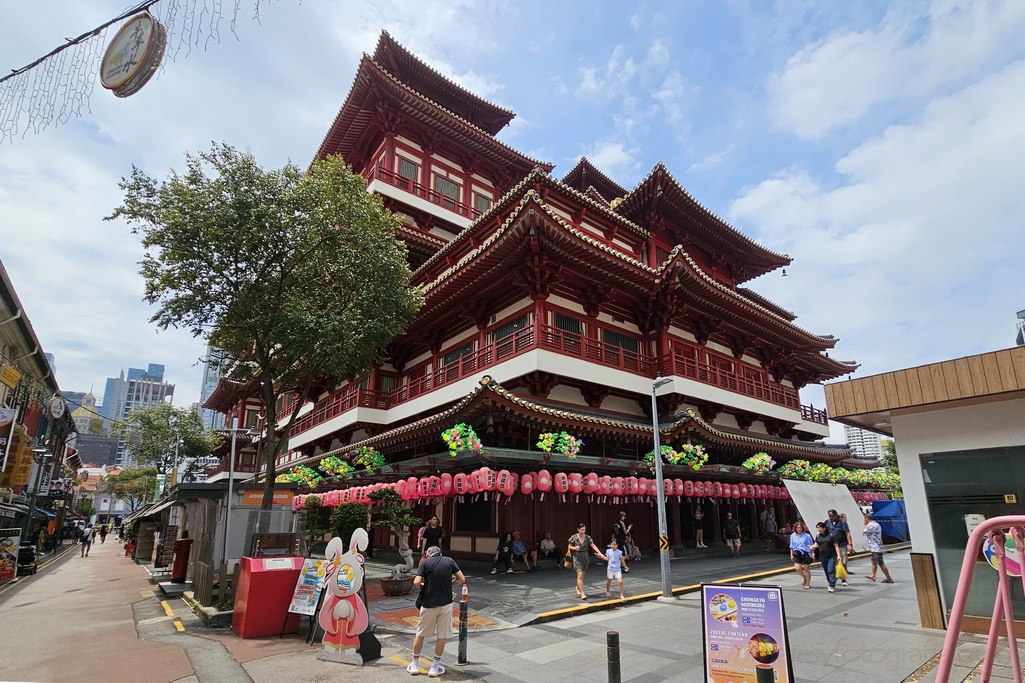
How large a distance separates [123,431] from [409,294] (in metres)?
47.7

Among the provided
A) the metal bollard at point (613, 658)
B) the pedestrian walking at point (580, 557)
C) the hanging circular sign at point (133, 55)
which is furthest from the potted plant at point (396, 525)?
the hanging circular sign at point (133, 55)

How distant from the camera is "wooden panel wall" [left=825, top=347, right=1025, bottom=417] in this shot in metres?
7.94

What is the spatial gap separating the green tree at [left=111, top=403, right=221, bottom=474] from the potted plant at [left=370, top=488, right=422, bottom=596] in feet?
133

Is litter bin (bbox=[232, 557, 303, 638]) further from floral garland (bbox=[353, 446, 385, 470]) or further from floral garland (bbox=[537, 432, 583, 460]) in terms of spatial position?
floral garland (bbox=[353, 446, 385, 470])

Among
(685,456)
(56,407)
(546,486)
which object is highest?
(56,407)

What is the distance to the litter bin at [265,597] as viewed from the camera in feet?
32.3

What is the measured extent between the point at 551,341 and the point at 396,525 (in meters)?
7.44

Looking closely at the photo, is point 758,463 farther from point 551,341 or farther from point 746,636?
point 746,636

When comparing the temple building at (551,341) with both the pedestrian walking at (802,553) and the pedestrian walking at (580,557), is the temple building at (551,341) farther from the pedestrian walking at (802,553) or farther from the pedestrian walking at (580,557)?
the pedestrian walking at (802,553)

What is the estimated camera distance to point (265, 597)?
32.8 feet

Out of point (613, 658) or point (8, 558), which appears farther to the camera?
point (8, 558)

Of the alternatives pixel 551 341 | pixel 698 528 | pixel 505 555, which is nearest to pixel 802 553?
pixel 505 555

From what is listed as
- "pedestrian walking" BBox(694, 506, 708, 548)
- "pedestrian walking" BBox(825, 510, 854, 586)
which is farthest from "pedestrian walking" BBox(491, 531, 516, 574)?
"pedestrian walking" BBox(694, 506, 708, 548)

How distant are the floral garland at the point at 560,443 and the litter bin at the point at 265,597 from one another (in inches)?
297
